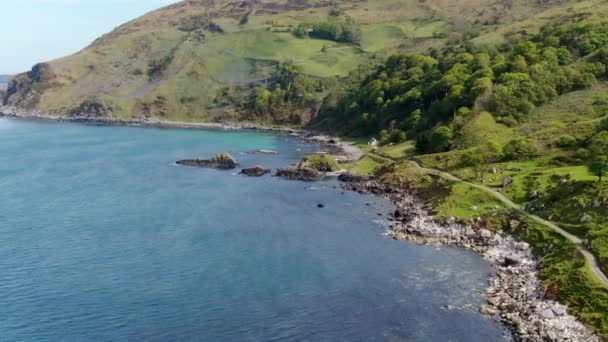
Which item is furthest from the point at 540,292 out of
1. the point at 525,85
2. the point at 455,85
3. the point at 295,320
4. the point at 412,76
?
the point at 412,76

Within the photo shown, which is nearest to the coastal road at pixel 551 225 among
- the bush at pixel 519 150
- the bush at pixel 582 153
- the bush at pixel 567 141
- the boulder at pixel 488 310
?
the boulder at pixel 488 310

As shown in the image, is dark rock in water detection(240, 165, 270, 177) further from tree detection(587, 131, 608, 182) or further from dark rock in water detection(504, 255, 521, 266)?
tree detection(587, 131, 608, 182)

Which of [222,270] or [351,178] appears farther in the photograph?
[351,178]

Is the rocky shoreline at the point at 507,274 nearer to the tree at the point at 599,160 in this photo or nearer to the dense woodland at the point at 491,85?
the tree at the point at 599,160

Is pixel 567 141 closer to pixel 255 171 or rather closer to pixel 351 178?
pixel 351 178

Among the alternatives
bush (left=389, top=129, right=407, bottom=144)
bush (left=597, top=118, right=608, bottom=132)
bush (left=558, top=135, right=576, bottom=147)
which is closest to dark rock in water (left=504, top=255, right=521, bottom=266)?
bush (left=558, top=135, right=576, bottom=147)

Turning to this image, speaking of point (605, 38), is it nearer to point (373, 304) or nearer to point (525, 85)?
point (525, 85)

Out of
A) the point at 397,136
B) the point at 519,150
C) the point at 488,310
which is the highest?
the point at 519,150

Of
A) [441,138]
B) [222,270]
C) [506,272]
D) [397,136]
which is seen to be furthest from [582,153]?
[397,136]

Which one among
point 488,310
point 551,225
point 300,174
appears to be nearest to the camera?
point 488,310
